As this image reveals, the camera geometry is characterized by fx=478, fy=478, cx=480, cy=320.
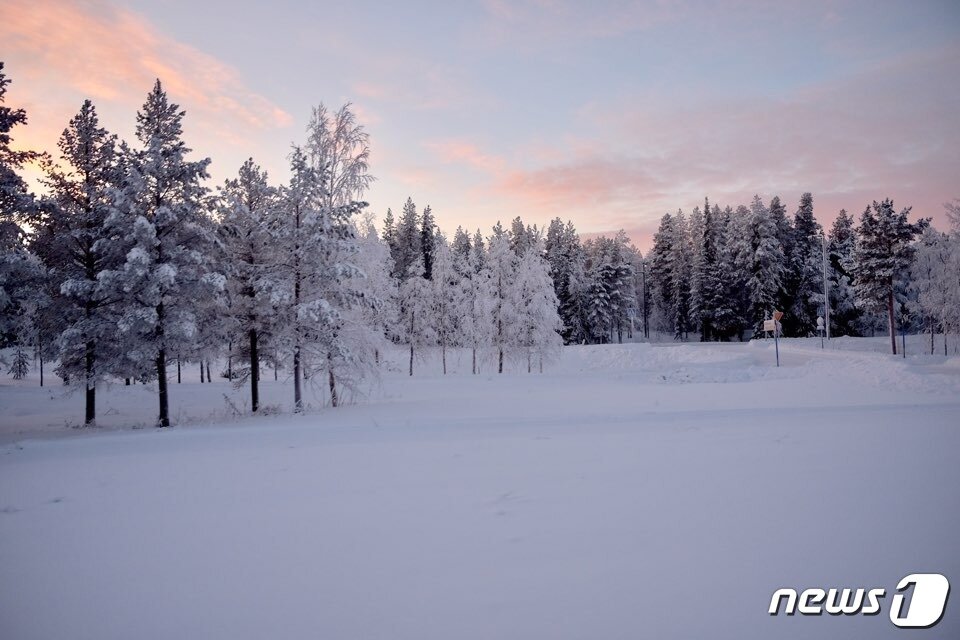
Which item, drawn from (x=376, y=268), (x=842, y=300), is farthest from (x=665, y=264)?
(x=376, y=268)

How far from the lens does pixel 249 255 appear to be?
69.3 feet

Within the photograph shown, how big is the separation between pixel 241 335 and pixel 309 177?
24.8 feet

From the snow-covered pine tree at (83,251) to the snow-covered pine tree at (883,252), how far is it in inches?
2219

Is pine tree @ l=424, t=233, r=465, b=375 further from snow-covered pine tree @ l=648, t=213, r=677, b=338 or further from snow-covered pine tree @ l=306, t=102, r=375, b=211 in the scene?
snow-covered pine tree @ l=648, t=213, r=677, b=338

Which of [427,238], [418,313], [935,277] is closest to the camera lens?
[935,277]

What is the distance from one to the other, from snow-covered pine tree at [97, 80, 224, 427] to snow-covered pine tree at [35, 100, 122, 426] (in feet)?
4.35

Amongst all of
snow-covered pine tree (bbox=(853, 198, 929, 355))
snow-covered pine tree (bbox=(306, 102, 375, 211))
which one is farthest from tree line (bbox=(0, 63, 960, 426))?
snow-covered pine tree (bbox=(853, 198, 929, 355))

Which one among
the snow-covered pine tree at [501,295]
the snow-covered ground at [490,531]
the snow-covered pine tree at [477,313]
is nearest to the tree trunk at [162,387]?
the snow-covered ground at [490,531]

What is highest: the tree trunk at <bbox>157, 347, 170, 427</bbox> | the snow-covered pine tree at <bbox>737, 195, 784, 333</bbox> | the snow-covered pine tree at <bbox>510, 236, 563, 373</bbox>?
the snow-covered pine tree at <bbox>737, 195, 784, 333</bbox>

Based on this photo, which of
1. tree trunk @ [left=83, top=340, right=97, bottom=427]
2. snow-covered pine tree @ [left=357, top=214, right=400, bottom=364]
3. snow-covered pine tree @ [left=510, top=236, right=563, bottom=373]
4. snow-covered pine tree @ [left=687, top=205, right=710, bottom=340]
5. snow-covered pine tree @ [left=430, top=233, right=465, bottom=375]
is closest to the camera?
tree trunk @ [left=83, top=340, right=97, bottom=427]

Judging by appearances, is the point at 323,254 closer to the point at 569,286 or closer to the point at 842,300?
the point at 569,286

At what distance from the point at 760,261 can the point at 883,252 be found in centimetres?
1550

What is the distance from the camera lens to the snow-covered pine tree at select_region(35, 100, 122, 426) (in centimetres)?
1986

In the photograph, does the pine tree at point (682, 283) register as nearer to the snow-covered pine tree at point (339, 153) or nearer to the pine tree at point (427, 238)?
the pine tree at point (427, 238)
